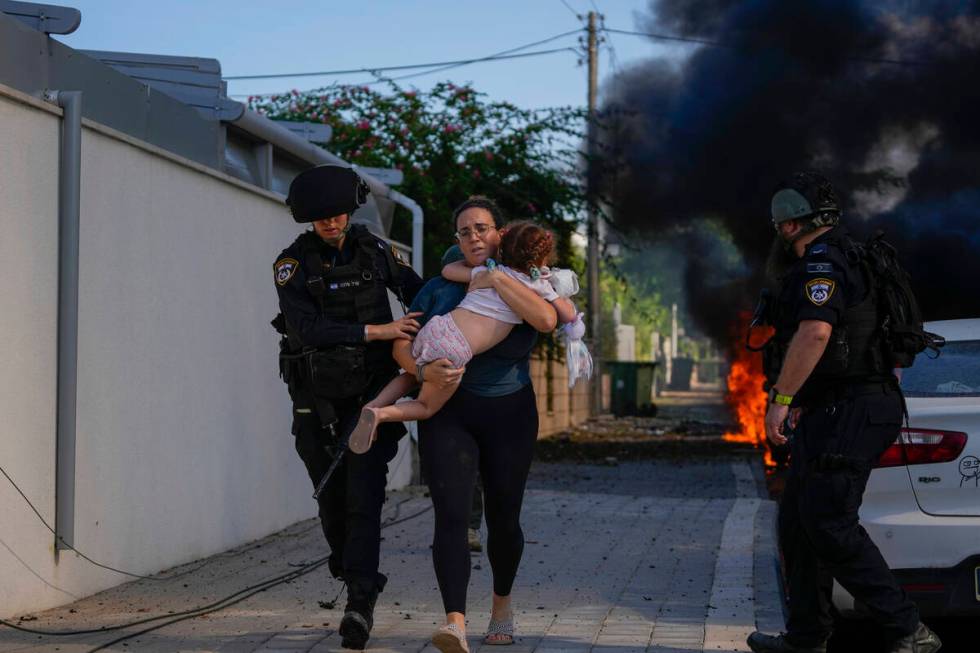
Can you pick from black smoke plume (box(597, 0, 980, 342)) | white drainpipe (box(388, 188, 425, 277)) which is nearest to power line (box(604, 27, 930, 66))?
black smoke plume (box(597, 0, 980, 342))

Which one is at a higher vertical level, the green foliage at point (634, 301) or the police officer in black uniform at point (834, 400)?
the green foliage at point (634, 301)

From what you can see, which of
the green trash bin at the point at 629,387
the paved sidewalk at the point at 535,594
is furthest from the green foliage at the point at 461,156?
the green trash bin at the point at 629,387

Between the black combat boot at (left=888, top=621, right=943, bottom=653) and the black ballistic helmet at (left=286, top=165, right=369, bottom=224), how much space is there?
2634 mm

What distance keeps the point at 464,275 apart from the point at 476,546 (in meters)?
3.59

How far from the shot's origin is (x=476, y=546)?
8.61m

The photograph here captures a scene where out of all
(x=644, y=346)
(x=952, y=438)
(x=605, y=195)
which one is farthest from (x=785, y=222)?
(x=644, y=346)

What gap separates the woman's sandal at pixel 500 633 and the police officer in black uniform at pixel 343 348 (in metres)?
0.48

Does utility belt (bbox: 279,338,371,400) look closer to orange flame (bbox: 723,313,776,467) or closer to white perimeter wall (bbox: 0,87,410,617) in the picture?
white perimeter wall (bbox: 0,87,410,617)

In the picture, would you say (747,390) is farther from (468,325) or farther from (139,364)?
(468,325)

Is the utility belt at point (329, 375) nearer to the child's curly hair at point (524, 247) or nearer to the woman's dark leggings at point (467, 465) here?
the woman's dark leggings at point (467, 465)

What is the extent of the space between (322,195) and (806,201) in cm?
186

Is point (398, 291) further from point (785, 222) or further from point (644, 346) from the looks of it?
point (644, 346)

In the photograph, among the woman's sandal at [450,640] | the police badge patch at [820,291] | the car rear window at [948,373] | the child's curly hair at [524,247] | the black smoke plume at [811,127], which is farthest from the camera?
the black smoke plume at [811,127]

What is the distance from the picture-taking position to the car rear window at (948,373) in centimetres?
588
